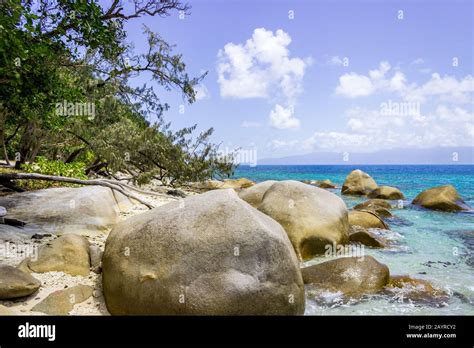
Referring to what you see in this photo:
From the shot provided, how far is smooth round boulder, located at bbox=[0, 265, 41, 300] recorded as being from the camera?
15.6ft

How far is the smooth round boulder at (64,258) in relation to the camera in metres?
5.64

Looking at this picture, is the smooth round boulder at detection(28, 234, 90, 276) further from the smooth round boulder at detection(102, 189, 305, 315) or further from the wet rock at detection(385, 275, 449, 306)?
the wet rock at detection(385, 275, 449, 306)

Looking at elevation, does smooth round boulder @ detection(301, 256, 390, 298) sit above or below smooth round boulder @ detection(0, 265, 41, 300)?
below

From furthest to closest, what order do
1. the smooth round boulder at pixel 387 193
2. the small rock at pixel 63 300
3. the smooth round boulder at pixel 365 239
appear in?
the smooth round boulder at pixel 387 193 → the smooth round boulder at pixel 365 239 → the small rock at pixel 63 300

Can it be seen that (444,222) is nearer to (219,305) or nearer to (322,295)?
(322,295)

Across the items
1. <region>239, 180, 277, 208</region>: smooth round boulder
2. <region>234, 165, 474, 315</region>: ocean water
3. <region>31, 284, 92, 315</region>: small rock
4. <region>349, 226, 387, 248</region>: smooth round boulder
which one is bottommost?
<region>234, 165, 474, 315</region>: ocean water

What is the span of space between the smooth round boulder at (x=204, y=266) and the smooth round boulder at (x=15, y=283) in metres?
0.86

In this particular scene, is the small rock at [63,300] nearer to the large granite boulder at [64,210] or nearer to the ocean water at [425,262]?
the large granite boulder at [64,210]

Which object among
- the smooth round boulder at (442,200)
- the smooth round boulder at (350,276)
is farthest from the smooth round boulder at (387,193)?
the smooth round boulder at (350,276)

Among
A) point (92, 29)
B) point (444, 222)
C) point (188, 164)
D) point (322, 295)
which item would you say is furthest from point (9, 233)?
point (444, 222)

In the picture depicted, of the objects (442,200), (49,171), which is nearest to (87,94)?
(49,171)

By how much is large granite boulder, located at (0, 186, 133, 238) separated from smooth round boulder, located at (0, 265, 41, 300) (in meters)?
2.54

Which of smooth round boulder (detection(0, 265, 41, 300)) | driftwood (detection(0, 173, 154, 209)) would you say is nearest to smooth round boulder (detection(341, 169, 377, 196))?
driftwood (detection(0, 173, 154, 209))

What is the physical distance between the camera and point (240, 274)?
188 inches
